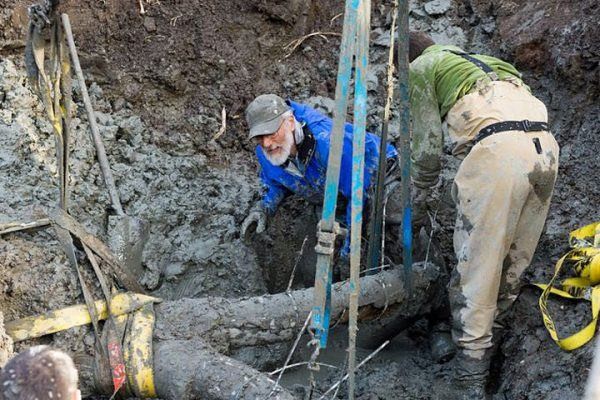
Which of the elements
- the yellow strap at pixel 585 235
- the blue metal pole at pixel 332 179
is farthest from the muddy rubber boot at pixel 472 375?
the blue metal pole at pixel 332 179

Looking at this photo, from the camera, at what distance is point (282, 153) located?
4727 mm

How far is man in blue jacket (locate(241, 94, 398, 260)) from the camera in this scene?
4.61 metres

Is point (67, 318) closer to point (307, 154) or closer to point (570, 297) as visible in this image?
point (307, 154)

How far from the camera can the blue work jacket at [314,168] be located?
15.2ft

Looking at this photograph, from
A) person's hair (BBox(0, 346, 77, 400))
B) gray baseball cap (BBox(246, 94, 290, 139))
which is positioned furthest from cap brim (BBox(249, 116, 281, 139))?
person's hair (BBox(0, 346, 77, 400))

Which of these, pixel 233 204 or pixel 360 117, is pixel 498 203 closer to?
pixel 360 117

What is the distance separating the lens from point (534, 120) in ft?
12.8

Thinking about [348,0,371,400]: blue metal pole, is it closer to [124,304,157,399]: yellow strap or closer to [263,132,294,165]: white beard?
[124,304,157,399]: yellow strap

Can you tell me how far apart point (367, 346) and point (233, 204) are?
137 centimetres

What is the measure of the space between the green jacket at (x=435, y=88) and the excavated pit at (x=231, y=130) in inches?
38.8

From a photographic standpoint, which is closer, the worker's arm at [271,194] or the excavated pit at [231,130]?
the excavated pit at [231,130]

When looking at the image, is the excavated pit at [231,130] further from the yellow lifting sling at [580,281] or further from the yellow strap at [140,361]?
the yellow strap at [140,361]

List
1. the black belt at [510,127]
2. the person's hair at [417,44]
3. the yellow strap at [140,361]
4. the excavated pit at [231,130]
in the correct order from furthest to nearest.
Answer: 1. the excavated pit at [231,130]
2. the person's hair at [417,44]
3. the black belt at [510,127]
4. the yellow strap at [140,361]

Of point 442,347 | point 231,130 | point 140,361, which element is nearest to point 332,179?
point 140,361
